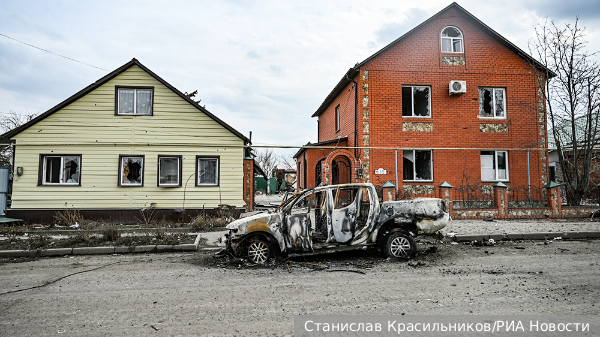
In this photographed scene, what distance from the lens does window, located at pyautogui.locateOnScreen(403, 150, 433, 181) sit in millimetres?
16234

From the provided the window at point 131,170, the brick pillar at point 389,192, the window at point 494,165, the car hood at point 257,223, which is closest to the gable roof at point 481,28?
the window at point 494,165

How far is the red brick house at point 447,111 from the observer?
16109 millimetres

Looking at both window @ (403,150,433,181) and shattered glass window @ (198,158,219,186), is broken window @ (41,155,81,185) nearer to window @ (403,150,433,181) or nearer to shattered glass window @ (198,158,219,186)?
shattered glass window @ (198,158,219,186)

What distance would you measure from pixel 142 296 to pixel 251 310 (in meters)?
1.79

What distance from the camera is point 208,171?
14.3 metres

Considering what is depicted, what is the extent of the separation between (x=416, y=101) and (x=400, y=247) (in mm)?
10955

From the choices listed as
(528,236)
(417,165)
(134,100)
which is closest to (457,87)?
(417,165)

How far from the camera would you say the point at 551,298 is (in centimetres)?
476

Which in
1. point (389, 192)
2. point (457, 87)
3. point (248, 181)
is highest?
point (457, 87)

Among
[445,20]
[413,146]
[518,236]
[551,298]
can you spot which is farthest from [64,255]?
[445,20]

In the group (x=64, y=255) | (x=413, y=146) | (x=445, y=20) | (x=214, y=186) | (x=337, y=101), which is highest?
(x=445, y=20)

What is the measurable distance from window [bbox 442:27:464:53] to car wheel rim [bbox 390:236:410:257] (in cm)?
1262

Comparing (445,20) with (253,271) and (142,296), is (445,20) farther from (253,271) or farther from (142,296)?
(142,296)

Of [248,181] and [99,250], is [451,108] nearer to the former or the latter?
[248,181]
